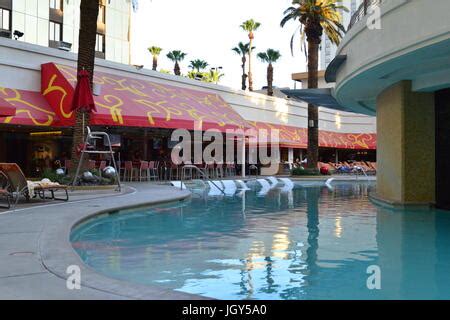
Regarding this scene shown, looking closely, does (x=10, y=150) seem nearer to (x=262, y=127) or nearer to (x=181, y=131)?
(x=181, y=131)

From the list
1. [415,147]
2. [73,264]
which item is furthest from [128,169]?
[73,264]

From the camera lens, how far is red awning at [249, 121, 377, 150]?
119ft

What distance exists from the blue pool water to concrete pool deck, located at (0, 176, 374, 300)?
1.48 ft

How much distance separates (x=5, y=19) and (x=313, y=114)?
2696 centimetres

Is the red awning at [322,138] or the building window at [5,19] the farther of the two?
the building window at [5,19]

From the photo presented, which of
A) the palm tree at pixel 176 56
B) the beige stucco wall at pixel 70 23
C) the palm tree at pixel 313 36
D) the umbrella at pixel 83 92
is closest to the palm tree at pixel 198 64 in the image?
the palm tree at pixel 176 56

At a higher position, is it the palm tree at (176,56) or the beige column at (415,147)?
the palm tree at (176,56)

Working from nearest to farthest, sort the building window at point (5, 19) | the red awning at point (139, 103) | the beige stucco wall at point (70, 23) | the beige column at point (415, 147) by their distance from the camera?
the beige column at point (415, 147) < the red awning at point (139, 103) < the building window at point (5, 19) < the beige stucco wall at point (70, 23)

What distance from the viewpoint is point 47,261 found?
5.71 m

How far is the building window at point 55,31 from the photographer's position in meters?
45.4

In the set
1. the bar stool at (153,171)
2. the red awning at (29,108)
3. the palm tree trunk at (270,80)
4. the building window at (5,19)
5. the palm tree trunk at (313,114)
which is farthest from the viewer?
the palm tree trunk at (270,80)

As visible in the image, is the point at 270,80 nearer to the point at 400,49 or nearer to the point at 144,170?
the point at 144,170

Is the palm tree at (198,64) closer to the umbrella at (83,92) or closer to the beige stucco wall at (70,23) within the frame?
the beige stucco wall at (70,23)

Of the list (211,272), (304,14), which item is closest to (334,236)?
(211,272)
